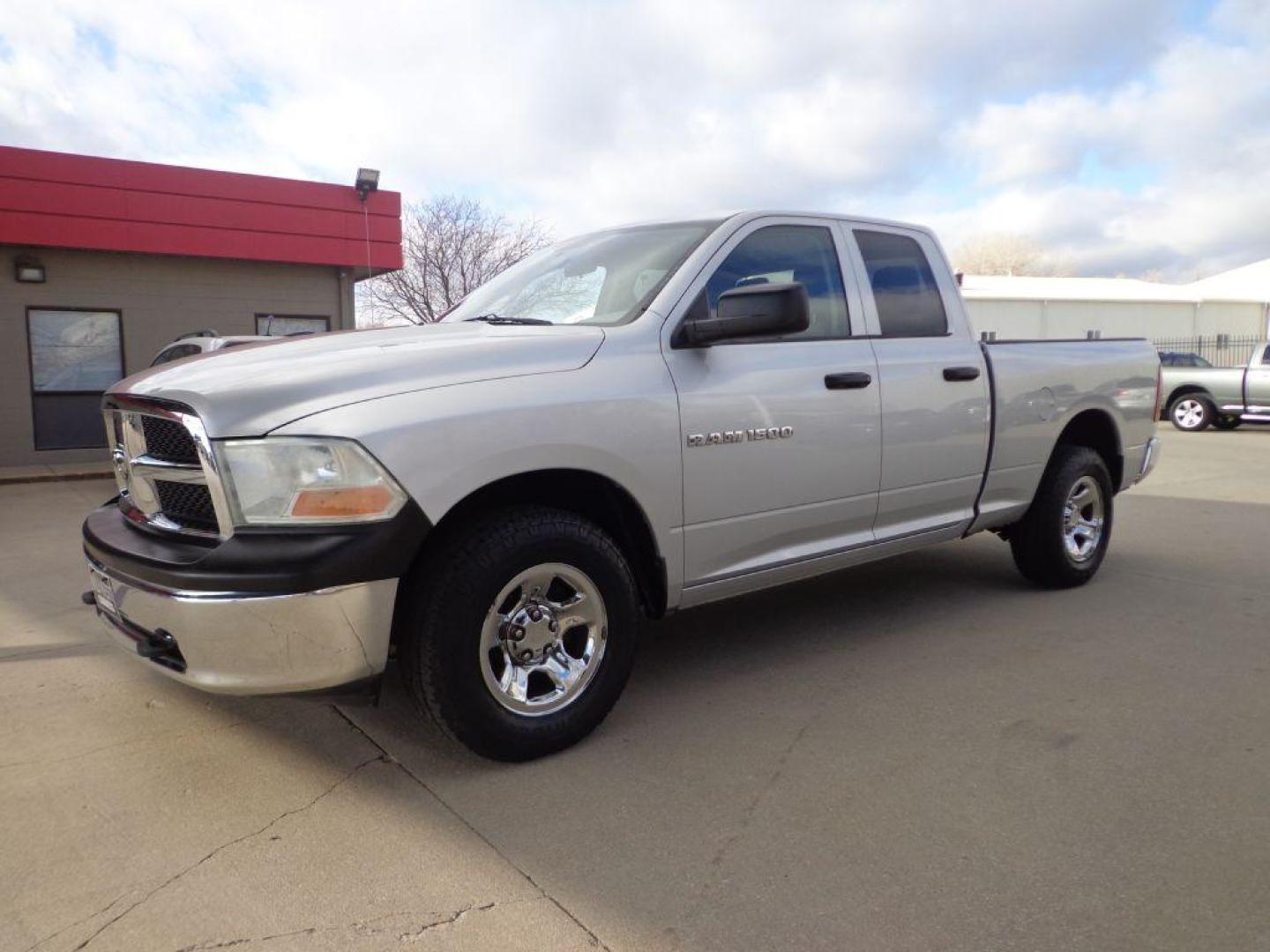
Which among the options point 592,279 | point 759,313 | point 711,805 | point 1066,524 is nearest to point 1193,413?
point 1066,524

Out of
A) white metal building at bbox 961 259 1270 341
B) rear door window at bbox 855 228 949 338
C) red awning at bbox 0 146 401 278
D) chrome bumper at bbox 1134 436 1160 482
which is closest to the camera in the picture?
rear door window at bbox 855 228 949 338

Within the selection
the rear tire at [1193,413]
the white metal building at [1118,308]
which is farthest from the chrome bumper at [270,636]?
the white metal building at [1118,308]

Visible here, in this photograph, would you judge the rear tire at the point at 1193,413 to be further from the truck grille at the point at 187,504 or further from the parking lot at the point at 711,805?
the truck grille at the point at 187,504

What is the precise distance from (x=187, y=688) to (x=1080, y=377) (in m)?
4.78

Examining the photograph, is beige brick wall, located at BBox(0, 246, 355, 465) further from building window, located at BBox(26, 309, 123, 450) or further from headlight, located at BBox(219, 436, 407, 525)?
headlight, located at BBox(219, 436, 407, 525)

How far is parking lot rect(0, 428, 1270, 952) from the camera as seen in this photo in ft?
7.81

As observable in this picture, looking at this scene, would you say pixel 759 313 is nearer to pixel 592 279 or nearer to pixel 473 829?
pixel 592 279

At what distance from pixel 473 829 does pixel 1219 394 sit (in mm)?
18341

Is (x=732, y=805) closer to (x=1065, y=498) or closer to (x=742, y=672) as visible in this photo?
(x=742, y=672)

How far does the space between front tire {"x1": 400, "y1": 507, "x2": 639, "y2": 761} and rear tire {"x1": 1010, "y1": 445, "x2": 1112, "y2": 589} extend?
2.91 meters

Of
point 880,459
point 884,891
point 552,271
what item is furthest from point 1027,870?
point 552,271

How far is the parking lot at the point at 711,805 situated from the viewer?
2381 mm

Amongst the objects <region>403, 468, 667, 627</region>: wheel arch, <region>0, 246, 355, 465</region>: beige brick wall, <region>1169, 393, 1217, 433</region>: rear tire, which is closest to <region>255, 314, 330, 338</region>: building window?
<region>0, 246, 355, 465</region>: beige brick wall

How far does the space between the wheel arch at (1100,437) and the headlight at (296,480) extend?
422cm
